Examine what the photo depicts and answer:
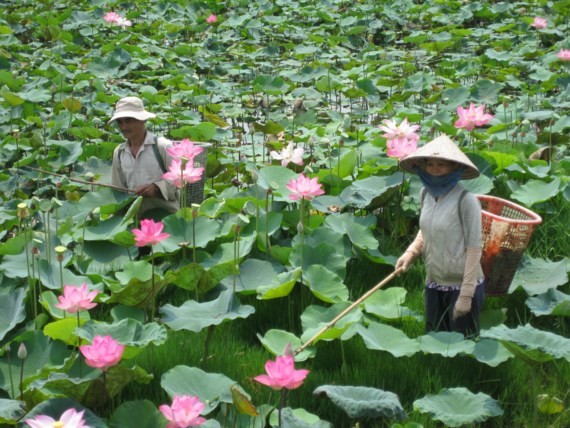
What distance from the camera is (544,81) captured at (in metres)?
6.60

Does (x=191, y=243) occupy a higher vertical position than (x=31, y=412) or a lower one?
lower

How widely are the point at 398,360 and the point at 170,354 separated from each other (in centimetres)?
74

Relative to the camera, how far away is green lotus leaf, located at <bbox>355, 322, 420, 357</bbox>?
301 cm

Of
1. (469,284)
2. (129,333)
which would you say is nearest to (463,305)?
(469,284)

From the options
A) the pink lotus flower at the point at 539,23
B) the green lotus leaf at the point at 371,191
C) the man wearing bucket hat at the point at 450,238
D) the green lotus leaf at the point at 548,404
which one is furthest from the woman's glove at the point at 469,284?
the pink lotus flower at the point at 539,23

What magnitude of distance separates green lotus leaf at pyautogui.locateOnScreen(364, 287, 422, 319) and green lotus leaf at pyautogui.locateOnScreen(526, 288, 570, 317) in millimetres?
398

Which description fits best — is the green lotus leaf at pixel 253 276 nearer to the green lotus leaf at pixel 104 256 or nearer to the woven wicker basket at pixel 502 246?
the green lotus leaf at pixel 104 256

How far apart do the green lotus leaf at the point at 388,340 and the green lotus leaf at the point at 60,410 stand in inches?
34.7

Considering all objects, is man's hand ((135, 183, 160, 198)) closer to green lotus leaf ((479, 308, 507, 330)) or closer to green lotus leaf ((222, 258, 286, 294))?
green lotus leaf ((222, 258, 286, 294))

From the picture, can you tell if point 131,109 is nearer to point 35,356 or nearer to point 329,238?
point 329,238

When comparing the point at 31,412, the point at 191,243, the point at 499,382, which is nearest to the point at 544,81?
the point at 191,243

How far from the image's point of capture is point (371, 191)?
4203 mm

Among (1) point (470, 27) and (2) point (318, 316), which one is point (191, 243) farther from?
(1) point (470, 27)

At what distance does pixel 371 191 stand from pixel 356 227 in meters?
0.29
